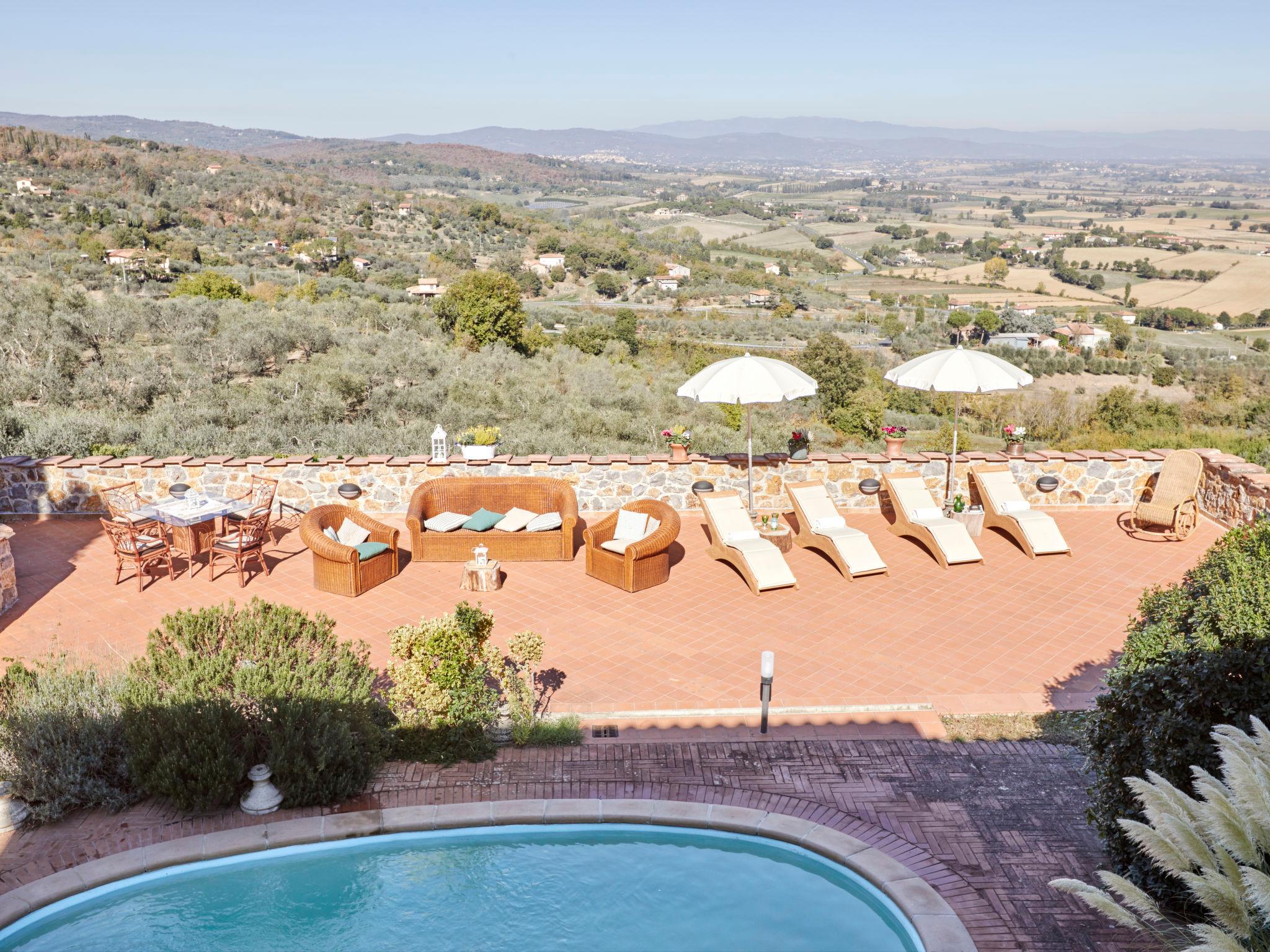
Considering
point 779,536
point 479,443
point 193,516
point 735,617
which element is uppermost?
point 479,443

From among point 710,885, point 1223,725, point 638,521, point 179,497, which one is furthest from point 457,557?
point 1223,725

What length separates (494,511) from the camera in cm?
1070

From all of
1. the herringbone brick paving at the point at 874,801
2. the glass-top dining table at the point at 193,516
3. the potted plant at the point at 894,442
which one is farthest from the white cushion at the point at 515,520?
the potted plant at the point at 894,442

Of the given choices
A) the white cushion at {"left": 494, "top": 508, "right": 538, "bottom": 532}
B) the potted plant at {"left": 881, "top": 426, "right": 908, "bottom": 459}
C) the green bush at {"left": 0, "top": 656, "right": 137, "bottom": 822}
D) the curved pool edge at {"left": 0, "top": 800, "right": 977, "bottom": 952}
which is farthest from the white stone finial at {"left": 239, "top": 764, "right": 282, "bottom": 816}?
the potted plant at {"left": 881, "top": 426, "right": 908, "bottom": 459}

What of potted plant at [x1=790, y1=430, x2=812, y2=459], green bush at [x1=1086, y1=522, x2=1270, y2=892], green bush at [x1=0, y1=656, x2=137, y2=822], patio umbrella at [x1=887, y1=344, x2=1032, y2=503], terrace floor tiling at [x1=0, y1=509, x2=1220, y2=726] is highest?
patio umbrella at [x1=887, y1=344, x2=1032, y2=503]

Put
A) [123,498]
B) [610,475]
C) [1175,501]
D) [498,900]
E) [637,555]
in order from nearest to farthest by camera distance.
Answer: [498,900] < [637,555] < [1175,501] < [123,498] < [610,475]

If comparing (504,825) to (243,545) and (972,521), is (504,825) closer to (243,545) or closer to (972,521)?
(243,545)

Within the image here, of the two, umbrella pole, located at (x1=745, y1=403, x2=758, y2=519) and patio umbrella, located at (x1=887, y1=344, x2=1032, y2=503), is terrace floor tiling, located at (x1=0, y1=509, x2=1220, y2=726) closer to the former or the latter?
umbrella pole, located at (x1=745, y1=403, x2=758, y2=519)

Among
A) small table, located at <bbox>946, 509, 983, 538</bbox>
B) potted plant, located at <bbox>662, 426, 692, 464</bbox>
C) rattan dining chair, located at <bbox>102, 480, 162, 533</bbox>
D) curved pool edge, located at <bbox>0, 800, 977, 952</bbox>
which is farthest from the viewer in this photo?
potted plant, located at <bbox>662, 426, 692, 464</bbox>

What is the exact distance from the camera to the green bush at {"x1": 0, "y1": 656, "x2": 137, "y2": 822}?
5.63 metres

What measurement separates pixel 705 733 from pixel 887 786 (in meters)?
1.33

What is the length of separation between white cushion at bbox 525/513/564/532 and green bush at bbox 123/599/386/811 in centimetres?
Answer: 368

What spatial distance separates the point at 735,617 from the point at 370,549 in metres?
3.74

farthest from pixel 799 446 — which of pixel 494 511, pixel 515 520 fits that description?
pixel 494 511
